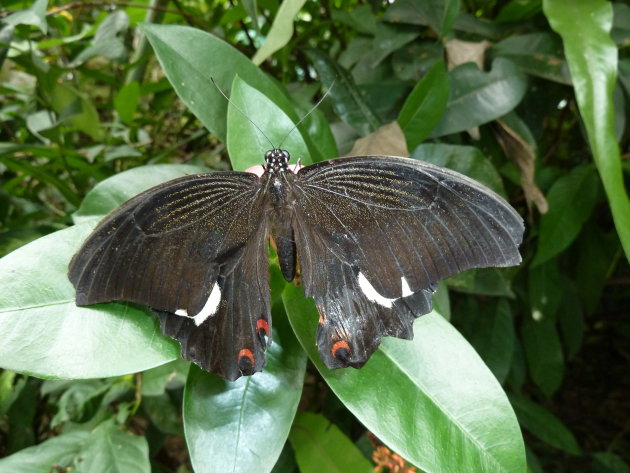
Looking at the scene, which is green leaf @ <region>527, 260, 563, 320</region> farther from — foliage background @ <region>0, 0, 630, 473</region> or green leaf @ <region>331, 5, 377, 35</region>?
green leaf @ <region>331, 5, 377, 35</region>

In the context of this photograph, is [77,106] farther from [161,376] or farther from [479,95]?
[479,95]

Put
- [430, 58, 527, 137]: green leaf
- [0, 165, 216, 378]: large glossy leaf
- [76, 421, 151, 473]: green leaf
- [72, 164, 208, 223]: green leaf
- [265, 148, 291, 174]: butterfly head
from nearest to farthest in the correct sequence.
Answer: [0, 165, 216, 378]: large glossy leaf → [265, 148, 291, 174]: butterfly head → [72, 164, 208, 223]: green leaf → [76, 421, 151, 473]: green leaf → [430, 58, 527, 137]: green leaf

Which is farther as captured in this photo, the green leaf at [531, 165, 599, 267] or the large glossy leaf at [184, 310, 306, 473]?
the green leaf at [531, 165, 599, 267]

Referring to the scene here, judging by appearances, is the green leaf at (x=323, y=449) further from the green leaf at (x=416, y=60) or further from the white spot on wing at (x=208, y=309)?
the green leaf at (x=416, y=60)

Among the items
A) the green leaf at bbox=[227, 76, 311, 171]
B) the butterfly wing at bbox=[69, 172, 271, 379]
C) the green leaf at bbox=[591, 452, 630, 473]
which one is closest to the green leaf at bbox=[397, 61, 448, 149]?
the green leaf at bbox=[227, 76, 311, 171]

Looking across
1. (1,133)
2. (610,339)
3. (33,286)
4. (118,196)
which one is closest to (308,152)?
(118,196)

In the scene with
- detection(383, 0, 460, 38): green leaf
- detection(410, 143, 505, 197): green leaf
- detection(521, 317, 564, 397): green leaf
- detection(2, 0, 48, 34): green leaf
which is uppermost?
detection(383, 0, 460, 38): green leaf

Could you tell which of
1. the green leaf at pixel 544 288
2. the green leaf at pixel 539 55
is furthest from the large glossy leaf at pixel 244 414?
the green leaf at pixel 544 288

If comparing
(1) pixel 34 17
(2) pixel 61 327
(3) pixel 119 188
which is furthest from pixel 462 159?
(1) pixel 34 17
